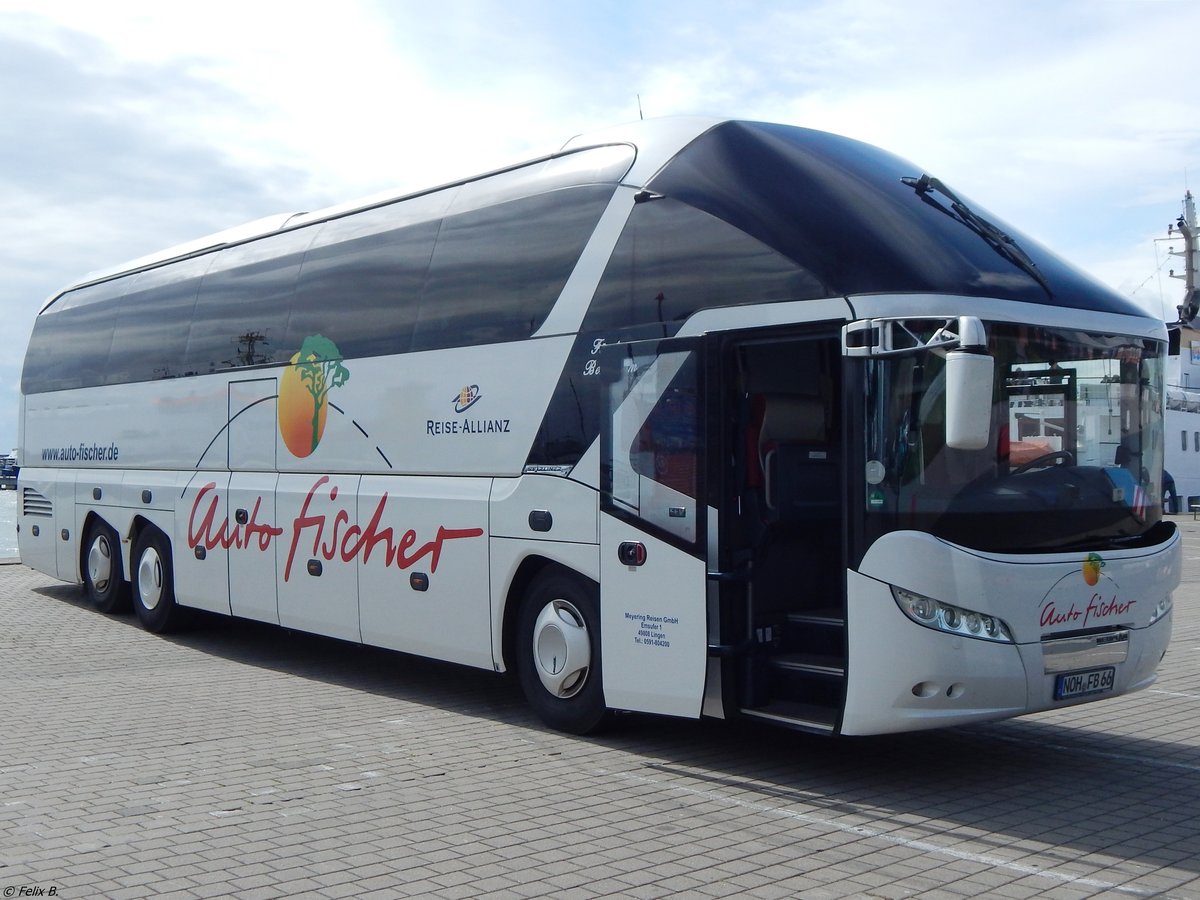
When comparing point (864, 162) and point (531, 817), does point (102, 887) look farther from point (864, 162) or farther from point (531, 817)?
point (864, 162)

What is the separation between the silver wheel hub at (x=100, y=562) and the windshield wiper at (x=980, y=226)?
1088cm

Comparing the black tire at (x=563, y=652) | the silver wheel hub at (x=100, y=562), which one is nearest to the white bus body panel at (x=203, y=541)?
the silver wheel hub at (x=100, y=562)

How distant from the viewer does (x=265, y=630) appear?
15.0 metres

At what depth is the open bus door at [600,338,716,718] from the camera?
7492mm

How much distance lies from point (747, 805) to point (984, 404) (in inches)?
95.4

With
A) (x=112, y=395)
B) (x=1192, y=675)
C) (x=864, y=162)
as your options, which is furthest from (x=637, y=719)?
(x=112, y=395)

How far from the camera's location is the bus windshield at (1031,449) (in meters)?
6.72

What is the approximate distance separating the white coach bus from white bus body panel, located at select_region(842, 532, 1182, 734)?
0.6 inches

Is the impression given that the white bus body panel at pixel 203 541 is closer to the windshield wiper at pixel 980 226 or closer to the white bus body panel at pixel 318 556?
the white bus body panel at pixel 318 556

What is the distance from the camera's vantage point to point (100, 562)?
15352 millimetres

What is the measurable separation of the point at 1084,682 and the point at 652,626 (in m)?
2.46

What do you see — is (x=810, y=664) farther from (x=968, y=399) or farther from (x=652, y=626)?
(x=968, y=399)

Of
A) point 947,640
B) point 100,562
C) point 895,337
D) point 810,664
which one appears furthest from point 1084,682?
point 100,562

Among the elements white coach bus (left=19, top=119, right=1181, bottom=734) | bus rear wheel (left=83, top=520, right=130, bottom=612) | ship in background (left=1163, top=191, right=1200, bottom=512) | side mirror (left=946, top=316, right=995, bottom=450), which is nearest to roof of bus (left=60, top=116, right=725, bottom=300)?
white coach bus (left=19, top=119, right=1181, bottom=734)
